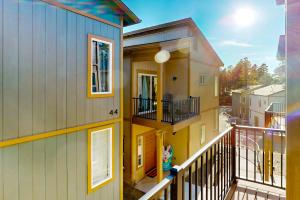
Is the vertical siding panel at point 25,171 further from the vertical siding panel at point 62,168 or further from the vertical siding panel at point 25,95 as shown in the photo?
the vertical siding panel at point 62,168

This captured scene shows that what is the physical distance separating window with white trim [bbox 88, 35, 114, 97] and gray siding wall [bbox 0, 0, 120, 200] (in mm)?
201

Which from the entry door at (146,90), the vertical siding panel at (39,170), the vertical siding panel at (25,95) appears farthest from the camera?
the entry door at (146,90)

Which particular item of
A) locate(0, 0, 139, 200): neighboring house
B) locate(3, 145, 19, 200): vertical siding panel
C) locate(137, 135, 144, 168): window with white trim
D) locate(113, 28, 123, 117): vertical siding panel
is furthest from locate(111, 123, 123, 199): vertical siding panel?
locate(137, 135, 144, 168): window with white trim

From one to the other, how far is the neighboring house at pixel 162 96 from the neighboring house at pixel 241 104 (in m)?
15.7

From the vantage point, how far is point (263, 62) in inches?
1062

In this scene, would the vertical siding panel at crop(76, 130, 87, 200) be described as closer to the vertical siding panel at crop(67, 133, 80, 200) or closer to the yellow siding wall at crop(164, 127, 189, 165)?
the vertical siding panel at crop(67, 133, 80, 200)

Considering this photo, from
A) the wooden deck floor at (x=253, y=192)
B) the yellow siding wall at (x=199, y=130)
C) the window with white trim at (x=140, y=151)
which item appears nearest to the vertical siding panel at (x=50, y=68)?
the wooden deck floor at (x=253, y=192)

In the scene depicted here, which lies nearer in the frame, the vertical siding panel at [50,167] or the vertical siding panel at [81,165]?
the vertical siding panel at [50,167]

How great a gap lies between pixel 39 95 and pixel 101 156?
7.57 feet

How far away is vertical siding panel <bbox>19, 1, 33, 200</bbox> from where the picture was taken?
11.3 feet

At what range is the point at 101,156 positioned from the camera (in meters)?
5.11

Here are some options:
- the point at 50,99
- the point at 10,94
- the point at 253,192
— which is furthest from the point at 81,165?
the point at 253,192

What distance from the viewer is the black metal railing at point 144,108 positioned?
8.34m

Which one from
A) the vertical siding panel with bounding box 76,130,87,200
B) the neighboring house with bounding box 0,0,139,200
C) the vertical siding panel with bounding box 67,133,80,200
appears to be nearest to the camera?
the neighboring house with bounding box 0,0,139,200
